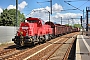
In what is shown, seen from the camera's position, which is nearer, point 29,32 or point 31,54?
point 31,54

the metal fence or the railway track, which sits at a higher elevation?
the metal fence

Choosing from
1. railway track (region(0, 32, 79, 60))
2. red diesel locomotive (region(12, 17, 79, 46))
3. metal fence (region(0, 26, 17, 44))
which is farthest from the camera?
metal fence (region(0, 26, 17, 44))

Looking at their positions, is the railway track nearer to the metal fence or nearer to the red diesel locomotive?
the red diesel locomotive

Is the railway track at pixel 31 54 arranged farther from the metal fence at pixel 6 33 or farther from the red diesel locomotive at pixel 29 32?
the metal fence at pixel 6 33

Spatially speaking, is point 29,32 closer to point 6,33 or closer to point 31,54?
point 31,54

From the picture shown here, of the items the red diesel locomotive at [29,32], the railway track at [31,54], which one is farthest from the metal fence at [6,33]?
the railway track at [31,54]

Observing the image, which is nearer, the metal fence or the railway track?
the railway track

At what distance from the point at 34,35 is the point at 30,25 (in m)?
1.31

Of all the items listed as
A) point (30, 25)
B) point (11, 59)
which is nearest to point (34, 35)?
point (30, 25)

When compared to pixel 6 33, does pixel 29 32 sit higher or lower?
higher

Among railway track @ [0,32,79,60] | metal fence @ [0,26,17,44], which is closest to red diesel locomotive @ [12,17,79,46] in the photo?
railway track @ [0,32,79,60]

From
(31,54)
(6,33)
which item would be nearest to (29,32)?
(31,54)

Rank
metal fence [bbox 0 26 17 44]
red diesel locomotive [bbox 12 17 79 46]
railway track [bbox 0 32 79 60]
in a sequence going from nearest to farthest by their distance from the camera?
railway track [bbox 0 32 79 60] < red diesel locomotive [bbox 12 17 79 46] < metal fence [bbox 0 26 17 44]

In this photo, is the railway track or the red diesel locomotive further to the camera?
the red diesel locomotive
